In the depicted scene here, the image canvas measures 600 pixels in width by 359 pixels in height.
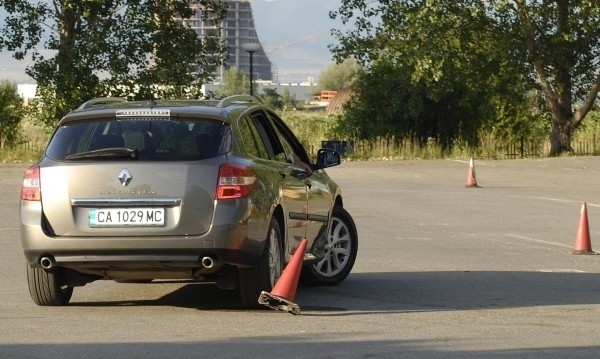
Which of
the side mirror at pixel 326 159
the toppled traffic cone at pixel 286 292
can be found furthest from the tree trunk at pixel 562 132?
the toppled traffic cone at pixel 286 292

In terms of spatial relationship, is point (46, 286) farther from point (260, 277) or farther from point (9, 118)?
point (9, 118)

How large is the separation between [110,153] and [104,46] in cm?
3424

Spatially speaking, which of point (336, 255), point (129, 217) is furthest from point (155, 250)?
point (336, 255)

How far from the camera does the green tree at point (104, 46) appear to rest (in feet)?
147

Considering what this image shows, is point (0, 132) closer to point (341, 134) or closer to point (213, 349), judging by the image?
point (341, 134)

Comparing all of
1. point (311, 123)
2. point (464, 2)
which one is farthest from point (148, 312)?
point (311, 123)

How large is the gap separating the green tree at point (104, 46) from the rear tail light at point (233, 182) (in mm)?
33629

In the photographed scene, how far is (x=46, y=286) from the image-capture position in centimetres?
1173

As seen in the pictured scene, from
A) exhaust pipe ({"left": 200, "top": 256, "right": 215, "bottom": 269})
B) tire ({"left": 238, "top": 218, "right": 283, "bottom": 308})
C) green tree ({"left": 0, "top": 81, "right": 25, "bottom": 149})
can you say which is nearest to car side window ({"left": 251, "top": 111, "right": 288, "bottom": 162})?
tire ({"left": 238, "top": 218, "right": 283, "bottom": 308})

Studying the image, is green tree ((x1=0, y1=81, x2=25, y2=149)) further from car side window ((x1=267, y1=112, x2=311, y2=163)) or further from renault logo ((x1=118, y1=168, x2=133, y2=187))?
renault logo ((x1=118, y1=168, x2=133, y2=187))

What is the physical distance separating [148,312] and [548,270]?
524 cm

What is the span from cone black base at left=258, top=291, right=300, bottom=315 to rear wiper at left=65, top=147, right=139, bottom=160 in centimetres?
142

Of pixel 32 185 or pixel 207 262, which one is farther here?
pixel 32 185

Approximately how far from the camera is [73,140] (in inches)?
454
